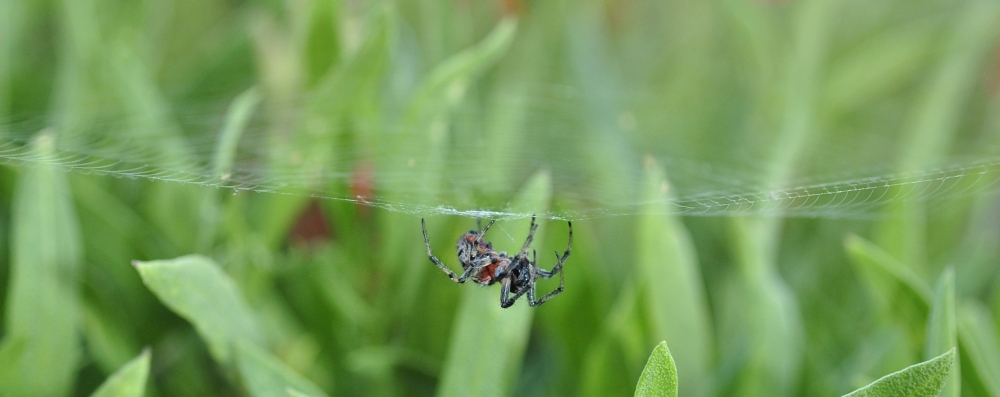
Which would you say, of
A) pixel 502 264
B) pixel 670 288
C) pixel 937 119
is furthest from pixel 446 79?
pixel 937 119

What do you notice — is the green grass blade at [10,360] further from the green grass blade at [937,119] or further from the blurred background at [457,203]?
the green grass blade at [937,119]

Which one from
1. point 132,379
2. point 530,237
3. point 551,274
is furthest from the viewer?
point 551,274

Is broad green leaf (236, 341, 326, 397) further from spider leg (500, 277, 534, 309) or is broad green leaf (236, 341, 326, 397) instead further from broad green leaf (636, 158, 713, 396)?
broad green leaf (636, 158, 713, 396)

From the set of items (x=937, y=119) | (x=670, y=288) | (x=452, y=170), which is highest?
(x=937, y=119)

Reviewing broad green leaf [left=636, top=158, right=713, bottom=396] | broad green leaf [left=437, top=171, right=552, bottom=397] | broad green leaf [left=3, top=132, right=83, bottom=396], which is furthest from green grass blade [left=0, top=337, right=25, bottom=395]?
broad green leaf [left=636, top=158, right=713, bottom=396]

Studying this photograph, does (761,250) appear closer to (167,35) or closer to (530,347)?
(530,347)

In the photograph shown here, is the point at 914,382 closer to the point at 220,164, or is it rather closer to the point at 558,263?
the point at 558,263

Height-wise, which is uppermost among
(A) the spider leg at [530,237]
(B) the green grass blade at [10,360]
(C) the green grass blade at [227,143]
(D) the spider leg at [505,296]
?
(C) the green grass blade at [227,143]

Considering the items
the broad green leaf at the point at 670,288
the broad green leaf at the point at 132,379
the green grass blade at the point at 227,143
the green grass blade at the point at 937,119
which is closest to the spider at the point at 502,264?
the broad green leaf at the point at 670,288
